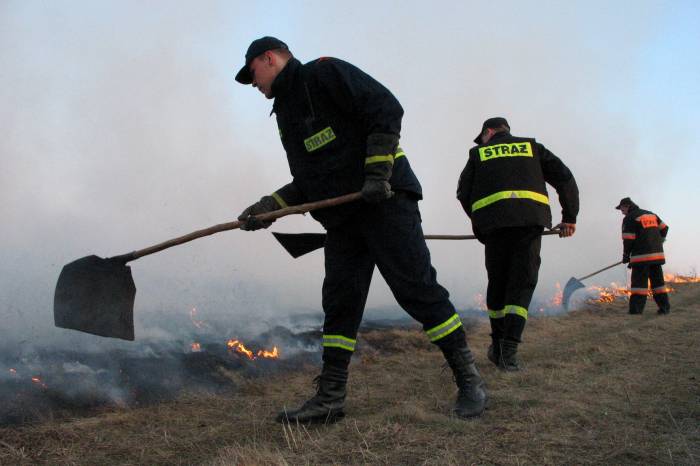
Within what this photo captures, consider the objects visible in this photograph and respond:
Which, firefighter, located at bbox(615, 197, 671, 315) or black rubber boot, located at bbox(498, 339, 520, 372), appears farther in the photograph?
firefighter, located at bbox(615, 197, 671, 315)

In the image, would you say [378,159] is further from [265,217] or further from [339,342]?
[339,342]

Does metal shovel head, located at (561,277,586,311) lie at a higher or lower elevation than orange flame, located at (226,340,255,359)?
higher

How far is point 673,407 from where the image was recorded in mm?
2564

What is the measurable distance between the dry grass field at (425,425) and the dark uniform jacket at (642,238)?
4.39 meters

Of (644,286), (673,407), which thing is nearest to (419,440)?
(673,407)

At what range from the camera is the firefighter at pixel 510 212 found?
12.6ft

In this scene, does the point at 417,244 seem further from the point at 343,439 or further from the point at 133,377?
the point at 133,377

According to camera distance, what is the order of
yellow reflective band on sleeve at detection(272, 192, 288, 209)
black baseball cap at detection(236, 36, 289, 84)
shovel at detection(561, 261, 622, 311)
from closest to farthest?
black baseball cap at detection(236, 36, 289, 84)
yellow reflective band on sleeve at detection(272, 192, 288, 209)
shovel at detection(561, 261, 622, 311)

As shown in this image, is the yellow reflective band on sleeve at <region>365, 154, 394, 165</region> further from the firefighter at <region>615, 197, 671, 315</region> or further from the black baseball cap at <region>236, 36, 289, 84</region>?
the firefighter at <region>615, 197, 671, 315</region>

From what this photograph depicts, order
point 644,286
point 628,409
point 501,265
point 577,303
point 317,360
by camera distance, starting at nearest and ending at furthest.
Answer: point 628,409
point 501,265
point 317,360
point 644,286
point 577,303

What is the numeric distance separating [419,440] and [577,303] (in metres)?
9.95

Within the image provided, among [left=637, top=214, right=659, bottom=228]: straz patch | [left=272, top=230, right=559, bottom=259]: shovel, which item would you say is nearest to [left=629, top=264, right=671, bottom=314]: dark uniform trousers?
[left=637, top=214, right=659, bottom=228]: straz patch

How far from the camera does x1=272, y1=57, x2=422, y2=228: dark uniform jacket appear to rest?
257cm

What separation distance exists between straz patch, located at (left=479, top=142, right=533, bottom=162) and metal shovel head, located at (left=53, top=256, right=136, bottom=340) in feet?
9.22
